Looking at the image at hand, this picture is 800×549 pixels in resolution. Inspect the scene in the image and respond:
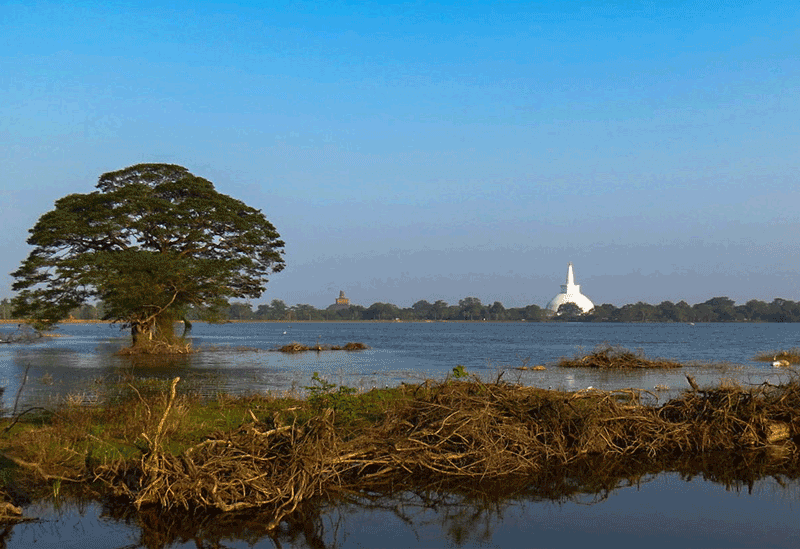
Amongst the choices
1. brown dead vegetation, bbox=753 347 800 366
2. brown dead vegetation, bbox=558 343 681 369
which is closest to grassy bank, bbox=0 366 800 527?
brown dead vegetation, bbox=558 343 681 369

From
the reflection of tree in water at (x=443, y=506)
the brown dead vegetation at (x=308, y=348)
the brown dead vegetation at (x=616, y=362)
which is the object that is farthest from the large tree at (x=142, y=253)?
the reflection of tree in water at (x=443, y=506)

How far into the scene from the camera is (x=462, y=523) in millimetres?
8125

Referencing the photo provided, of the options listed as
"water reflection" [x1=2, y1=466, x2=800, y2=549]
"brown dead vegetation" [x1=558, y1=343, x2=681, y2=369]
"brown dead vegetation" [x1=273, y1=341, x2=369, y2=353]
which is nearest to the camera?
"water reflection" [x1=2, y1=466, x2=800, y2=549]

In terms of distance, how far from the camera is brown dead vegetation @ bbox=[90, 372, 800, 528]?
8.43 meters

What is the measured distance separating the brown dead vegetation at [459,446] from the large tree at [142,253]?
26372 millimetres

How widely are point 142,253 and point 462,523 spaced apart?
31.2 meters

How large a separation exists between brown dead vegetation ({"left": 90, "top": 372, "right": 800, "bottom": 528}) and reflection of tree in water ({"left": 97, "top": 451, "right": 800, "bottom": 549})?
0.11 m

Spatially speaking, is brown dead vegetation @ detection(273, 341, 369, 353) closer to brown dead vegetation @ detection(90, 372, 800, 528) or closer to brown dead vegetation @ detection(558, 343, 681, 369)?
brown dead vegetation @ detection(558, 343, 681, 369)

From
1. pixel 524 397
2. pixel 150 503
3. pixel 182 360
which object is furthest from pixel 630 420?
pixel 182 360

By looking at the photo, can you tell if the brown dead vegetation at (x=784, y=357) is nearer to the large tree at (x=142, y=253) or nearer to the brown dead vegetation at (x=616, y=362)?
the brown dead vegetation at (x=616, y=362)

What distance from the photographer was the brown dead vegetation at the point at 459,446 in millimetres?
8430

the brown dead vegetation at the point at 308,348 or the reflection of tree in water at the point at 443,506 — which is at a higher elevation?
the reflection of tree in water at the point at 443,506

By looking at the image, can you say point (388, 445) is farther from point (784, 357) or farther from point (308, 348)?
point (308, 348)

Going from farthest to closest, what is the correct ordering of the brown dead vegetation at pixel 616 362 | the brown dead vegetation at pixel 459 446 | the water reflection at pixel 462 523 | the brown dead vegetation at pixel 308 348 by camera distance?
the brown dead vegetation at pixel 308 348 → the brown dead vegetation at pixel 616 362 → the brown dead vegetation at pixel 459 446 → the water reflection at pixel 462 523
